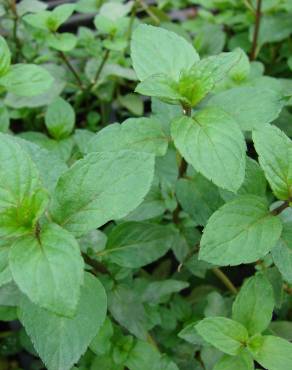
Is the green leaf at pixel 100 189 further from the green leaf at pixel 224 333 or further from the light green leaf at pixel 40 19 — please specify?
the light green leaf at pixel 40 19

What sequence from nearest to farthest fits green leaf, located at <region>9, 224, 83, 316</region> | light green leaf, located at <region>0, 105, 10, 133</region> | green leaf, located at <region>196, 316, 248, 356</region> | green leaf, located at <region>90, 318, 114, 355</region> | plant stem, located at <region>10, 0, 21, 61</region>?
green leaf, located at <region>9, 224, 83, 316</region> → green leaf, located at <region>196, 316, 248, 356</region> → green leaf, located at <region>90, 318, 114, 355</region> → light green leaf, located at <region>0, 105, 10, 133</region> → plant stem, located at <region>10, 0, 21, 61</region>

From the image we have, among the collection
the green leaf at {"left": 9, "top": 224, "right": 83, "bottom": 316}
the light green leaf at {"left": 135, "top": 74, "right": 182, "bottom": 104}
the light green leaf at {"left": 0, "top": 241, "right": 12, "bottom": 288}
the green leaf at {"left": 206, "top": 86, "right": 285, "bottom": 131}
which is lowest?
the light green leaf at {"left": 0, "top": 241, "right": 12, "bottom": 288}

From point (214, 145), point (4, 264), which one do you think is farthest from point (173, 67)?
point (4, 264)

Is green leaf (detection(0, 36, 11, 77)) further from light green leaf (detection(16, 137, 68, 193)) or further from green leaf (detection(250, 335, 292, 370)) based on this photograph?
green leaf (detection(250, 335, 292, 370))

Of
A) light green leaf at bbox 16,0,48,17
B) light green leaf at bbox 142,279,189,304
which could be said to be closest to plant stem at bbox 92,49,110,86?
light green leaf at bbox 16,0,48,17

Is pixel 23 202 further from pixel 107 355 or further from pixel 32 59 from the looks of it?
pixel 32 59

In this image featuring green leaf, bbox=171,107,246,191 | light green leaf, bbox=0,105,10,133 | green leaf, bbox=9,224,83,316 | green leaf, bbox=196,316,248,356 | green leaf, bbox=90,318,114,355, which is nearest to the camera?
green leaf, bbox=9,224,83,316

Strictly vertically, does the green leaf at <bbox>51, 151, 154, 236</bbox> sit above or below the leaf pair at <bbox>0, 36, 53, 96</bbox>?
above

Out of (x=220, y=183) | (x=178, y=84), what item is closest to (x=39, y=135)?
(x=178, y=84)
